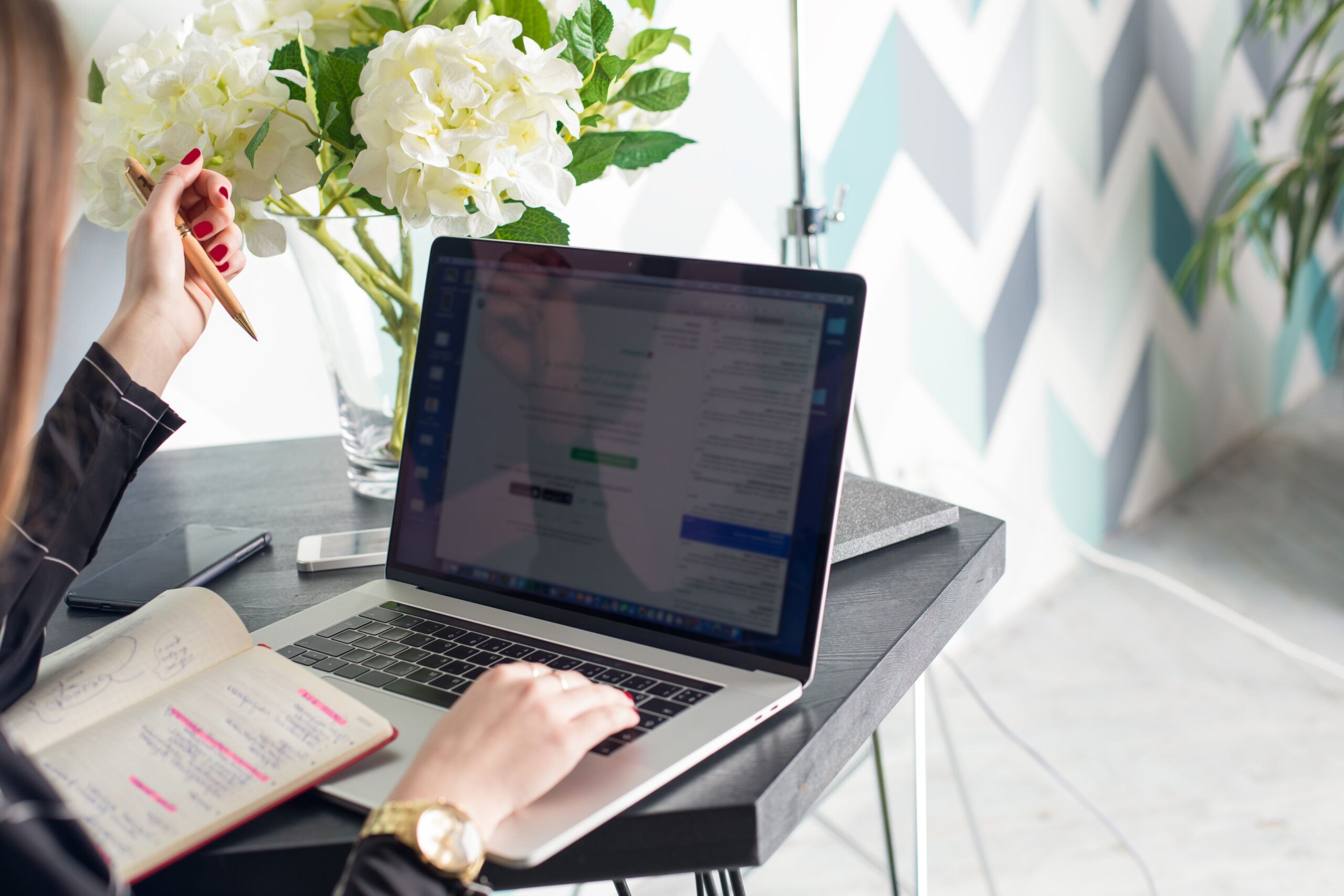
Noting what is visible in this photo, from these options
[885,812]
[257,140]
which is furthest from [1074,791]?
[257,140]

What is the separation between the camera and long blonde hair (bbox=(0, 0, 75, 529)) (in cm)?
43

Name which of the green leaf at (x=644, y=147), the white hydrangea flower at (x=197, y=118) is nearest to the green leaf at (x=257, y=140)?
the white hydrangea flower at (x=197, y=118)

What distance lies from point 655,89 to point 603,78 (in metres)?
0.05

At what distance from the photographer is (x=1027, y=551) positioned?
2.12m

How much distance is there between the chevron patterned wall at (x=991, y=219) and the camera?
4.64 ft

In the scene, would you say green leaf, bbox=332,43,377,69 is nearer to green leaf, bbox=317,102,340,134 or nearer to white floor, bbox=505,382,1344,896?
green leaf, bbox=317,102,340,134

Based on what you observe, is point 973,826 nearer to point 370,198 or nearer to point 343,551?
point 343,551

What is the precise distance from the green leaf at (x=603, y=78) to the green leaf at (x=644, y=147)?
4 cm

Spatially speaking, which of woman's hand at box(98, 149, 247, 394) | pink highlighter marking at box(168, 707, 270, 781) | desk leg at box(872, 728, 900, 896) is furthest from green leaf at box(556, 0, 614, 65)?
desk leg at box(872, 728, 900, 896)

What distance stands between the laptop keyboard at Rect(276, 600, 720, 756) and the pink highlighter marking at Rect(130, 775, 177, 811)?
0.42 feet

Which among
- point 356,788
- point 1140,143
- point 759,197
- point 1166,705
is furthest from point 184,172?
point 1140,143

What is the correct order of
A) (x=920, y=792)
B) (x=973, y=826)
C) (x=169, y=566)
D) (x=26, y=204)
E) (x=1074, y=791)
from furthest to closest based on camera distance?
(x=1074, y=791), (x=973, y=826), (x=920, y=792), (x=169, y=566), (x=26, y=204)

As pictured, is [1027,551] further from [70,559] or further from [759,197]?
[70,559]

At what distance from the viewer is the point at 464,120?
0.64 meters
